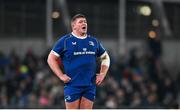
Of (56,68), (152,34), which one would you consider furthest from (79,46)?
(152,34)

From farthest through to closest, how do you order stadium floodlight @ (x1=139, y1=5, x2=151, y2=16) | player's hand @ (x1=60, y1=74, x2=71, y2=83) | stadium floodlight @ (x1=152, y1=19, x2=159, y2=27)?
stadium floodlight @ (x1=152, y1=19, x2=159, y2=27), stadium floodlight @ (x1=139, y1=5, x2=151, y2=16), player's hand @ (x1=60, y1=74, x2=71, y2=83)

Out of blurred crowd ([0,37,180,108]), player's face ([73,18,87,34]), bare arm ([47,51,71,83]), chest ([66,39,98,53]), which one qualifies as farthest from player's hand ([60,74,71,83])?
blurred crowd ([0,37,180,108])

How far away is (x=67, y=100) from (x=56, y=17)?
41.0 ft

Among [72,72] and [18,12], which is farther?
[18,12]

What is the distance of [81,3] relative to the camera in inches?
916

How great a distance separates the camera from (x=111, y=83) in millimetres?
19641

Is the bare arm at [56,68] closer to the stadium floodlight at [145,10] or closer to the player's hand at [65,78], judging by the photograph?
the player's hand at [65,78]

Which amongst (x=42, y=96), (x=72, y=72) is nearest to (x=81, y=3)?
(x=42, y=96)

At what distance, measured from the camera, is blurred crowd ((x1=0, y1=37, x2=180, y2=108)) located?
62.3 ft

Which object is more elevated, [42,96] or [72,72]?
[72,72]

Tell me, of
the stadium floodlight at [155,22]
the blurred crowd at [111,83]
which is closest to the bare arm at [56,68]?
the blurred crowd at [111,83]

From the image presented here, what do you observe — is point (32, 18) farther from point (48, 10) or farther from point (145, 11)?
point (145, 11)

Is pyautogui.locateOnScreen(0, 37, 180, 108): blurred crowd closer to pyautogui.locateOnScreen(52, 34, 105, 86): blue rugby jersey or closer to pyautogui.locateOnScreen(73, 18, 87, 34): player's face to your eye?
pyautogui.locateOnScreen(52, 34, 105, 86): blue rugby jersey

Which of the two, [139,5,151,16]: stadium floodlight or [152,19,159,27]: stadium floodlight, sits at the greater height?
[139,5,151,16]: stadium floodlight
